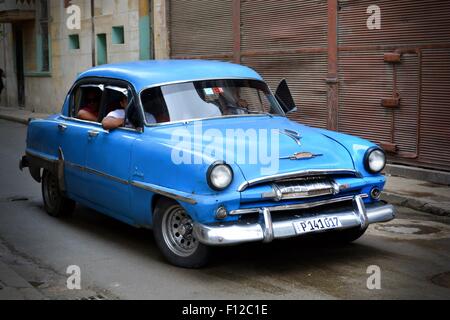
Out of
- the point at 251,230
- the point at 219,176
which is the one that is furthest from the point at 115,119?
the point at 251,230

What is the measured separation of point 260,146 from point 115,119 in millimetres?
1639

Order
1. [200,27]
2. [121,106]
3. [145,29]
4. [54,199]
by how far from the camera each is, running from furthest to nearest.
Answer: [145,29] < [200,27] < [54,199] < [121,106]

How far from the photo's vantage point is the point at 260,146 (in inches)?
223

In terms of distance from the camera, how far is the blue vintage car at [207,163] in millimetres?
5363

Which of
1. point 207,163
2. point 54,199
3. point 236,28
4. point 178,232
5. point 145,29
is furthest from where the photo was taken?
point 145,29

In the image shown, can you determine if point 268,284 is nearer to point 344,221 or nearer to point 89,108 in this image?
point 344,221

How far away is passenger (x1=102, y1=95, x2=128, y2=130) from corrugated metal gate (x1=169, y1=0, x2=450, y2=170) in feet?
17.0

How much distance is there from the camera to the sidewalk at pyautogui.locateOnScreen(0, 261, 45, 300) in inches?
198

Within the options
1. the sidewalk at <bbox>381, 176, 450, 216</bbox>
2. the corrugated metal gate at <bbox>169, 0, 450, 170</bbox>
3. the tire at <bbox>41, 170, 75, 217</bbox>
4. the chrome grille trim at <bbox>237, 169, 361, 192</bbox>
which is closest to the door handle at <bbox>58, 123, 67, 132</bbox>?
the tire at <bbox>41, 170, 75, 217</bbox>

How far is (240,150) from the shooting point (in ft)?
18.4

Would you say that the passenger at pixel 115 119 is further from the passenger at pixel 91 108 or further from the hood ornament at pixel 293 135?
the hood ornament at pixel 293 135

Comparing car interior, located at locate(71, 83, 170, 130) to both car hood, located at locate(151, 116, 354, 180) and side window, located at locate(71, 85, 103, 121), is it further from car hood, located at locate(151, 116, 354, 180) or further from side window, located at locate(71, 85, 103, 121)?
car hood, located at locate(151, 116, 354, 180)

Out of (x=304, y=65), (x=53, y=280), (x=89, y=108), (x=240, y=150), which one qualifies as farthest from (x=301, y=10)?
(x=53, y=280)

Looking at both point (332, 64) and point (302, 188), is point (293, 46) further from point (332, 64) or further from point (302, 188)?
point (302, 188)
